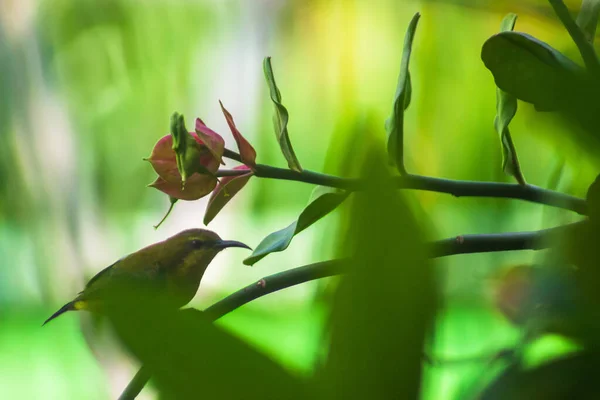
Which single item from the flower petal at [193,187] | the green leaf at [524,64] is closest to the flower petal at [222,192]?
the flower petal at [193,187]

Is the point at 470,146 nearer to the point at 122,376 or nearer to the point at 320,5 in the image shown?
the point at 320,5

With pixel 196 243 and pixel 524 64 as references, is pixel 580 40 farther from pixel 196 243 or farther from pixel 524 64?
pixel 196 243

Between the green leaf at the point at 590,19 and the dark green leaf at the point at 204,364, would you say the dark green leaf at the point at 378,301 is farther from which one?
the green leaf at the point at 590,19

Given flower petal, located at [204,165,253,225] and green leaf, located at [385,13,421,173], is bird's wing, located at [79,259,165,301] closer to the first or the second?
flower petal, located at [204,165,253,225]

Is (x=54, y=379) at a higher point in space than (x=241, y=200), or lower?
lower

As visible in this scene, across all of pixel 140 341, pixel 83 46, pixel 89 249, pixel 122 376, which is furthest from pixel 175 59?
pixel 140 341

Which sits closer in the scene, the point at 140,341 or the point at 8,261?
the point at 140,341
